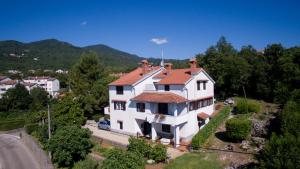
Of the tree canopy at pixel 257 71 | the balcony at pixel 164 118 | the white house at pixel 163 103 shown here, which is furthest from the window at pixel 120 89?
the tree canopy at pixel 257 71

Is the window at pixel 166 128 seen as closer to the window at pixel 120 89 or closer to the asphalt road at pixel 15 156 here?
the window at pixel 120 89

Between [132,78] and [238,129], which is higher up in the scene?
[132,78]

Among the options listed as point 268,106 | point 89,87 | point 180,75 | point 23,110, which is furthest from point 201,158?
point 23,110

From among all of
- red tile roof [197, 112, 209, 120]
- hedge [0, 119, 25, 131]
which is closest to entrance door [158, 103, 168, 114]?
red tile roof [197, 112, 209, 120]

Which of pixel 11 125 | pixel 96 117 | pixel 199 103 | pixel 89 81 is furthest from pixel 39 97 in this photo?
pixel 199 103

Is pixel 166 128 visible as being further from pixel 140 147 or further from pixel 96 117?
pixel 96 117

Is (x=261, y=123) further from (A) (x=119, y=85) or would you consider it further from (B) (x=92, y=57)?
(B) (x=92, y=57)
